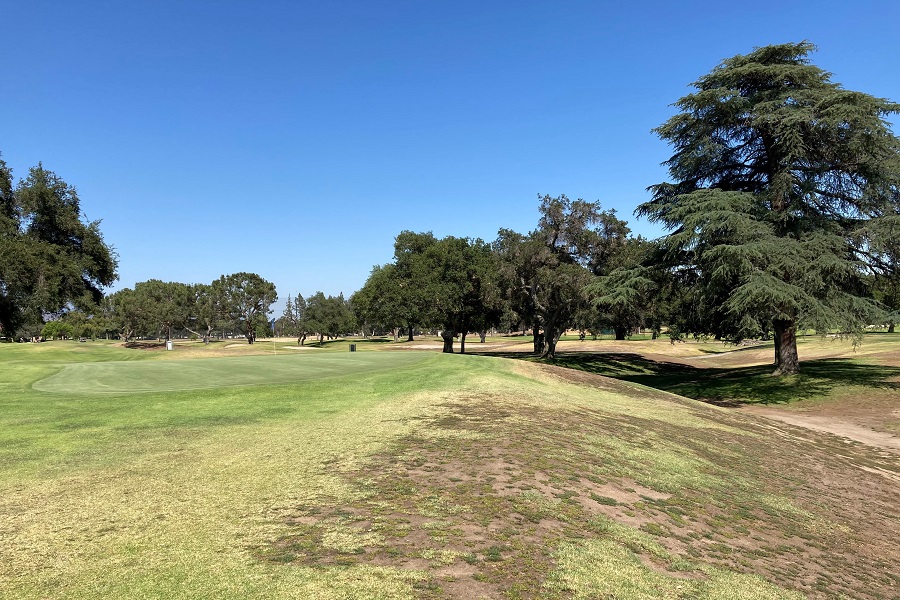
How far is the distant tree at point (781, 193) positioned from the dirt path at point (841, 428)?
4028 mm

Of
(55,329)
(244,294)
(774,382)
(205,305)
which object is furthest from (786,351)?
(55,329)

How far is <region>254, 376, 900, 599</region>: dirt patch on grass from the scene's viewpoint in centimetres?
484

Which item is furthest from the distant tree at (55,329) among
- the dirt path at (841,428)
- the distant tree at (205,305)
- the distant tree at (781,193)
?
the dirt path at (841,428)

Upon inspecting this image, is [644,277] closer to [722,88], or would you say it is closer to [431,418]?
[722,88]

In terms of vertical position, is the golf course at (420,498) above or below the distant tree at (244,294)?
below

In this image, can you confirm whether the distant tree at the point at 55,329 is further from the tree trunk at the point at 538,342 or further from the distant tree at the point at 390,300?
the tree trunk at the point at 538,342

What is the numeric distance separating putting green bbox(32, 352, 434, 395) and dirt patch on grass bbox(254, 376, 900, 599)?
9.10 meters

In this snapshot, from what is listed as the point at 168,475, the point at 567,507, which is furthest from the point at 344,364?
the point at 567,507

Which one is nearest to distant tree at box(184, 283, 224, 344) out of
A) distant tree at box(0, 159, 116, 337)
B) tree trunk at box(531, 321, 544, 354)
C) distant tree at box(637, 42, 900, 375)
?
distant tree at box(0, 159, 116, 337)

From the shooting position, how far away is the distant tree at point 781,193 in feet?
71.3

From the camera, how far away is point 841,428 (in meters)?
17.4

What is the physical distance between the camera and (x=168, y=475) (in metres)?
6.96

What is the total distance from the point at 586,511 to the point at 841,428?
16.8m

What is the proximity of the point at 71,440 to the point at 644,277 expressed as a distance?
87.6 feet
